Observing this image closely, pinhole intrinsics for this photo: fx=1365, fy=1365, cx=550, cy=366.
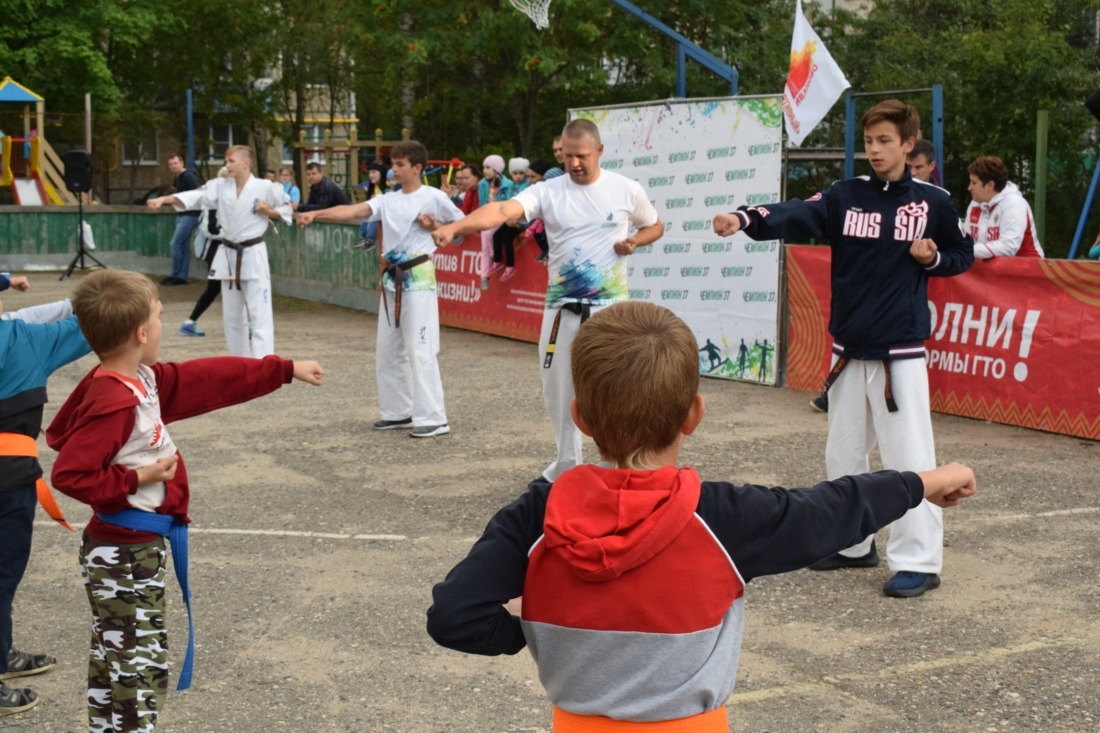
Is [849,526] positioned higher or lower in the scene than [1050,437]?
higher

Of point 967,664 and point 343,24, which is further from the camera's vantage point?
point 343,24

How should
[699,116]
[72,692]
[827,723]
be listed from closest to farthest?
[827,723] → [72,692] → [699,116]

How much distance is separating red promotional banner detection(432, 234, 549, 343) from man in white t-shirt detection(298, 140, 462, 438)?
14.5 feet

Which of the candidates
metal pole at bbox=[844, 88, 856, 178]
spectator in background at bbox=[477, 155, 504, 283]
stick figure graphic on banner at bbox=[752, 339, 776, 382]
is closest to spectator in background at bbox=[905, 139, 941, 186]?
metal pole at bbox=[844, 88, 856, 178]

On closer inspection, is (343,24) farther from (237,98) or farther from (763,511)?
(763,511)

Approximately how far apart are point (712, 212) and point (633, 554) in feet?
33.4

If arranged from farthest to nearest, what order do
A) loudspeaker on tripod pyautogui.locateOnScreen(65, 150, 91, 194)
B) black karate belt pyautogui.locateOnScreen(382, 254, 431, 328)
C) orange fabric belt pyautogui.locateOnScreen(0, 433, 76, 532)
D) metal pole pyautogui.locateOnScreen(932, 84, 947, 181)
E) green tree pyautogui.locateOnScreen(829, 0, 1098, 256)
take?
loudspeaker on tripod pyautogui.locateOnScreen(65, 150, 91, 194) → green tree pyautogui.locateOnScreen(829, 0, 1098, 256) → metal pole pyautogui.locateOnScreen(932, 84, 947, 181) → black karate belt pyautogui.locateOnScreen(382, 254, 431, 328) → orange fabric belt pyautogui.locateOnScreen(0, 433, 76, 532)

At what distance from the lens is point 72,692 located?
4.94 metres

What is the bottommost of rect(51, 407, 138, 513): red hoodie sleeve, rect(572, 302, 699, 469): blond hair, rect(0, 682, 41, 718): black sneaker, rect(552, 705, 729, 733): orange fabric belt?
rect(0, 682, 41, 718): black sneaker

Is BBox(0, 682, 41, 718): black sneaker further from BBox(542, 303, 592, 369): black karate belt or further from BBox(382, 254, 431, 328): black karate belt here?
BBox(382, 254, 431, 328): black karate belt

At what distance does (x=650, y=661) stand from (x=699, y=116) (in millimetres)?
10350

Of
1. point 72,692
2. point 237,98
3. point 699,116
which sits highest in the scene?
point 237,98

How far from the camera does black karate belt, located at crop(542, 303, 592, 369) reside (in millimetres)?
7609

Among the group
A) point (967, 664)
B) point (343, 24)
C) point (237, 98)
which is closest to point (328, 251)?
point (967, 664)
